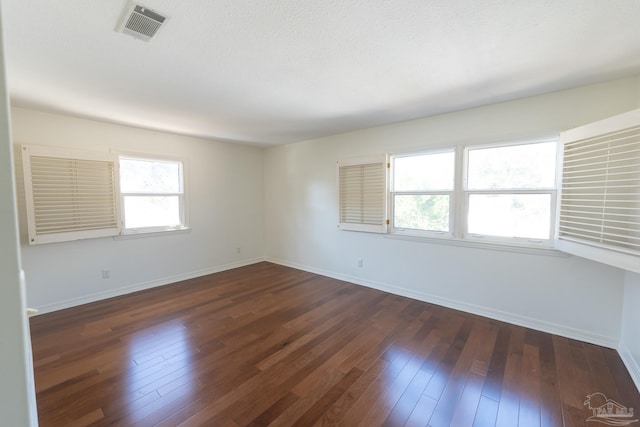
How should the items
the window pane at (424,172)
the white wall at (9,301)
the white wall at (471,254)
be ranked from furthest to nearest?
1. the window pane at (424,172)
2. the white wall at (471,254)
3. the white wall at (9,301)

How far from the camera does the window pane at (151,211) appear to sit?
383 centimetres

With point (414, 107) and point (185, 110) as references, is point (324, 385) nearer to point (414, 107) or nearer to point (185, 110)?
point (414, 107)

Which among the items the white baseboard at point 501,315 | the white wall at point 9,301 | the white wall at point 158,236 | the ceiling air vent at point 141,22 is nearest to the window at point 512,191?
the white baseboard at point 501,315

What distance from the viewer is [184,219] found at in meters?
4.38

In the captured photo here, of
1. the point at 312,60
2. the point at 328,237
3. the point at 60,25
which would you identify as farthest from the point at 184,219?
the point at 312,60

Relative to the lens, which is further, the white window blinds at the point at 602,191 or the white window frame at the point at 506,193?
the white window frame at the point at 506,193

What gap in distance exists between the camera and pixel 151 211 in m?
4.06

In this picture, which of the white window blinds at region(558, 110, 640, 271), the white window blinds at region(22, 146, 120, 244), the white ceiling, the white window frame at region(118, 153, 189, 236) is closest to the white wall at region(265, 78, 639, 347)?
the white ceiling

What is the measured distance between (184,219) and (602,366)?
516 cm

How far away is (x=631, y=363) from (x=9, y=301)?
364 cm

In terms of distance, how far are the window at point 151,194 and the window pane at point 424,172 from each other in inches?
135

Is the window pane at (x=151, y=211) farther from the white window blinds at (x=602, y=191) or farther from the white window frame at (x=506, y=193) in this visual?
the white window blinds at (x=602, y=191)

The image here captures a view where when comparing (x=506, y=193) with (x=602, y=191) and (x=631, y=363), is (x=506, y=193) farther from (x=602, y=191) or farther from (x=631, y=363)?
(x=631, y=363)

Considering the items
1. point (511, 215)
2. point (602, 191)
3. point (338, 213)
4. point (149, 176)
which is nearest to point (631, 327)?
point (602, 191)
